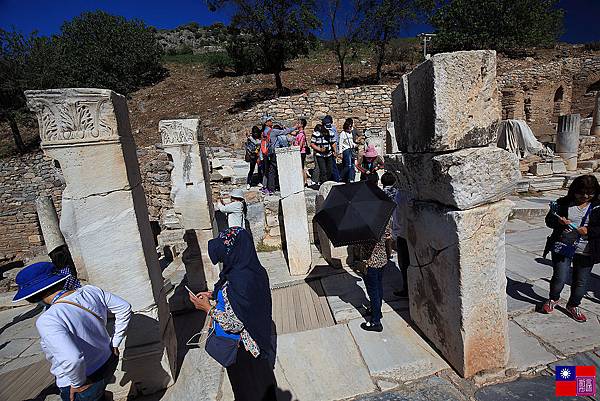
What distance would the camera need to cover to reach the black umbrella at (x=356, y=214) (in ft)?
9.08

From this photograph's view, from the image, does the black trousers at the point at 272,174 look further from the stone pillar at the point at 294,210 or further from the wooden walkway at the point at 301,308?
the wooden walkway at the point at 301,308

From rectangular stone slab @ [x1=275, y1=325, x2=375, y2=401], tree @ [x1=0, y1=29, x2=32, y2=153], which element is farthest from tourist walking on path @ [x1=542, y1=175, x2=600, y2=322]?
tree @ [x1=0, y1=29, x2=32, y2=153]

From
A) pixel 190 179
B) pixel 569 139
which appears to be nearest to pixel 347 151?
pixel 190 179

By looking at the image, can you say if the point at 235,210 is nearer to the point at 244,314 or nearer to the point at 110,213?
the point at 110,213

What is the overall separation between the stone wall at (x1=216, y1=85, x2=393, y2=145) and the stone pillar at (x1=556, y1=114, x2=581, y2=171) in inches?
303

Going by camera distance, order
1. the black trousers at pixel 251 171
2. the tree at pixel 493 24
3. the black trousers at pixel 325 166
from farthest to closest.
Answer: the tree at pixel 493 24
the black trousers at pixel 251 171
the black trousers at pixel 325 166

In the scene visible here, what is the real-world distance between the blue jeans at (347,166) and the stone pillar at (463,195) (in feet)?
15.6

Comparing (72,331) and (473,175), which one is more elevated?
(473,175)

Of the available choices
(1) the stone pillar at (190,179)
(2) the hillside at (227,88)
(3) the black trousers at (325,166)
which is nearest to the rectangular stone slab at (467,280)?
(1) the stone pillar at (190,179)

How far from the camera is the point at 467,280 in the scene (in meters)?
2.28

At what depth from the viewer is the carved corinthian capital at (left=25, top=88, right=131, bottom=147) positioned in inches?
90.3

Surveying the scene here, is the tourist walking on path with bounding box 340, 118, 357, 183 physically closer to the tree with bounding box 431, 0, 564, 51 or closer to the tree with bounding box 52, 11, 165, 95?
the tree with bounding box 431, 0, 564, 51

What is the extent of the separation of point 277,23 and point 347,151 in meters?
15.5

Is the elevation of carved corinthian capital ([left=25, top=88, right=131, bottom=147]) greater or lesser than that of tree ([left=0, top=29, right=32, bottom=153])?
lesser
